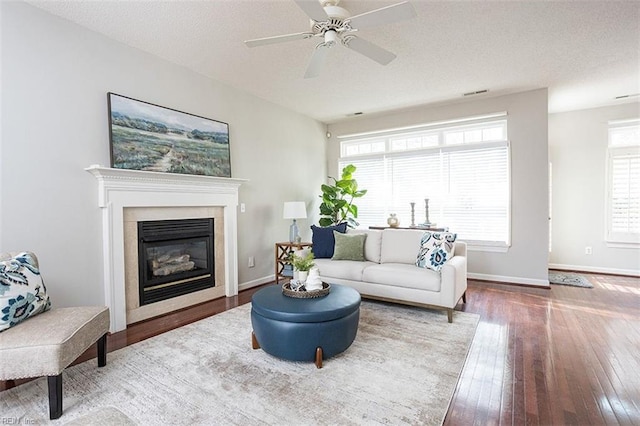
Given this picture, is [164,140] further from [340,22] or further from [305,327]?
[305,327]

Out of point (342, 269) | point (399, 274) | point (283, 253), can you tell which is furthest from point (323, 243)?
point (399, 274)

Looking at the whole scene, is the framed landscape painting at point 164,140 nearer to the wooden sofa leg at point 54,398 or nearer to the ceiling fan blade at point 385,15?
the wooden sofa leg at point 54,398

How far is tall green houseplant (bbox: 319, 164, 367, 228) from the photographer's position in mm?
5668

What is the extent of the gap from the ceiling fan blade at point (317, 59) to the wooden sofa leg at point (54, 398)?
9.47 feet

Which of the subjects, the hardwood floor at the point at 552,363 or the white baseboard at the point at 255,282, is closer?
the hardwood floor at the point at 552,363

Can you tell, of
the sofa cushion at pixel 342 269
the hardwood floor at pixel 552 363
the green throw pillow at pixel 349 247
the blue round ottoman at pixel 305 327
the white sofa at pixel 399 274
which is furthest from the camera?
the green throw pillow at pixel 349 247

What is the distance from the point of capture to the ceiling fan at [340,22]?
6.85 feet

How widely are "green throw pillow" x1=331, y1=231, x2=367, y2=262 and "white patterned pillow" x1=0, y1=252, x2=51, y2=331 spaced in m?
Answer: 3.00

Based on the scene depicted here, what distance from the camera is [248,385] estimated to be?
213cm

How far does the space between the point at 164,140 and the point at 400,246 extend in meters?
3.15

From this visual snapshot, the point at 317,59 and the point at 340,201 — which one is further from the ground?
the point at 317,59

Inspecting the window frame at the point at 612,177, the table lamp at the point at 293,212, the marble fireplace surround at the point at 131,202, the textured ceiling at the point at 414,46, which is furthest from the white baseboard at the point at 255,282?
the window frame at the point at 612,177

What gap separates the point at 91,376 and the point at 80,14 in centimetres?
302

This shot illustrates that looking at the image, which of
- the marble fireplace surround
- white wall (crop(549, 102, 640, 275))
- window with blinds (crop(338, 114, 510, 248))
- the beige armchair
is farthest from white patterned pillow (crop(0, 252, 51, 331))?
white wall (crop(549, 102, 640, 275))
